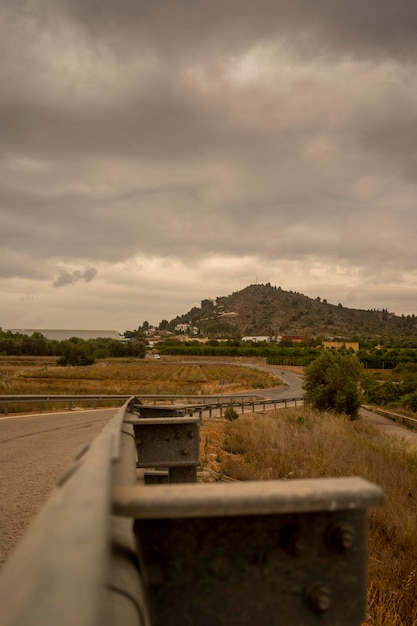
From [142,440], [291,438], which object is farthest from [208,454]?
[142,440]

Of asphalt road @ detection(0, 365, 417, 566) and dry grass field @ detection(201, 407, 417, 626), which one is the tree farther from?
asphalt road @ detection(0, 365, 417, 566)

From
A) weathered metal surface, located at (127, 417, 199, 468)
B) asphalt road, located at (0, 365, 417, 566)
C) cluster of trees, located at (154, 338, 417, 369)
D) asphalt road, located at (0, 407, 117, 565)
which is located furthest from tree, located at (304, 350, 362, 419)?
cluster of trees, located at (154, 338, 417, 369)

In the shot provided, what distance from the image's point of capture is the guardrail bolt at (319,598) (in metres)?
1.49

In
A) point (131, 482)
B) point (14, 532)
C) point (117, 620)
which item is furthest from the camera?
point (14, 532)

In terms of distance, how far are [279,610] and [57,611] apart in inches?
36.5

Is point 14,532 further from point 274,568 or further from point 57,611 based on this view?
point 57,611

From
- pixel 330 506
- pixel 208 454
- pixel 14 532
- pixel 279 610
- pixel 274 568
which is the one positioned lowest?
pixel 208 454

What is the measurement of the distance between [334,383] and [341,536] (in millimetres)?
31792

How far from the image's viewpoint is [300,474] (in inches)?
408

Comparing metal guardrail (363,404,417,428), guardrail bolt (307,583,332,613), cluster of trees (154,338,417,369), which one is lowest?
metal guardrail (363,404,417,428)

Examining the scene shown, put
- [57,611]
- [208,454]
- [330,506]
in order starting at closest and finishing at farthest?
1. [57,611]
2. [330,506]
3. [208,454]

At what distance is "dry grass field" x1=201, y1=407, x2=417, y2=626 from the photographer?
5.35 metres

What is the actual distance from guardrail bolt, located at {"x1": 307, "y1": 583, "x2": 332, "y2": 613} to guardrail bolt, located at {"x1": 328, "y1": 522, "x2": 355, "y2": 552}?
13 centimetres

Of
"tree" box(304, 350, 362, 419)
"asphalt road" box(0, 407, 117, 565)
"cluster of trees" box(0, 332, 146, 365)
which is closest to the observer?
"asphalt road" box(0, 407, 117, 565)
